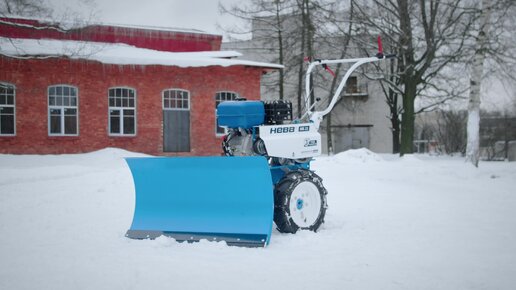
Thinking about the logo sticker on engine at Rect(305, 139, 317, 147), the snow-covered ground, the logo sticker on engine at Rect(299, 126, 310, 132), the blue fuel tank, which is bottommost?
the snow-covered ground

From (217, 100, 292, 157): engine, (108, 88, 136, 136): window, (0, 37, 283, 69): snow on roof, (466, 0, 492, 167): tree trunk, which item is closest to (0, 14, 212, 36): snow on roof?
(0, 37, 283, 69): snow on roof

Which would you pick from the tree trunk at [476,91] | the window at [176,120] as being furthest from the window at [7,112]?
the tree trunk at [476,91]

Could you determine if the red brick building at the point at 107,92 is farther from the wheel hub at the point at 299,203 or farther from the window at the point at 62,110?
the wheel hub at the point at 299,203

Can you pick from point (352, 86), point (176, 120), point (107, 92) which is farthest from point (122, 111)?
point (352, 86)

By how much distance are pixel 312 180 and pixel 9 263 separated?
3.37 meters

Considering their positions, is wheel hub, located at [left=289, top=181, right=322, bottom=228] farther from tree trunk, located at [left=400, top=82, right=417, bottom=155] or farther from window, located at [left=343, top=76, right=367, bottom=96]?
window, located at [left=343, top=76, right=367, bottom=96]

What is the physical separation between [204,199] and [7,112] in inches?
549

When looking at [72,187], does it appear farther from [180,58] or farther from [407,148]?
[407,148]

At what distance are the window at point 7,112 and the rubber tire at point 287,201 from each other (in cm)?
1404

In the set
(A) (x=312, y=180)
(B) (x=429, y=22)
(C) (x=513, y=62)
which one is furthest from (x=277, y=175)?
(B) (x=429, y=22)

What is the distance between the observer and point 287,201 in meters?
6.18

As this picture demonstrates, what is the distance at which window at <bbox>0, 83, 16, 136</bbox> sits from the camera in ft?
58.2

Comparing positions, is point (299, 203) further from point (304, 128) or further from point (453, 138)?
point (453, 138)

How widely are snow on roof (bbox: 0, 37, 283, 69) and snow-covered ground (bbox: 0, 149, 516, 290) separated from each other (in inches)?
289
